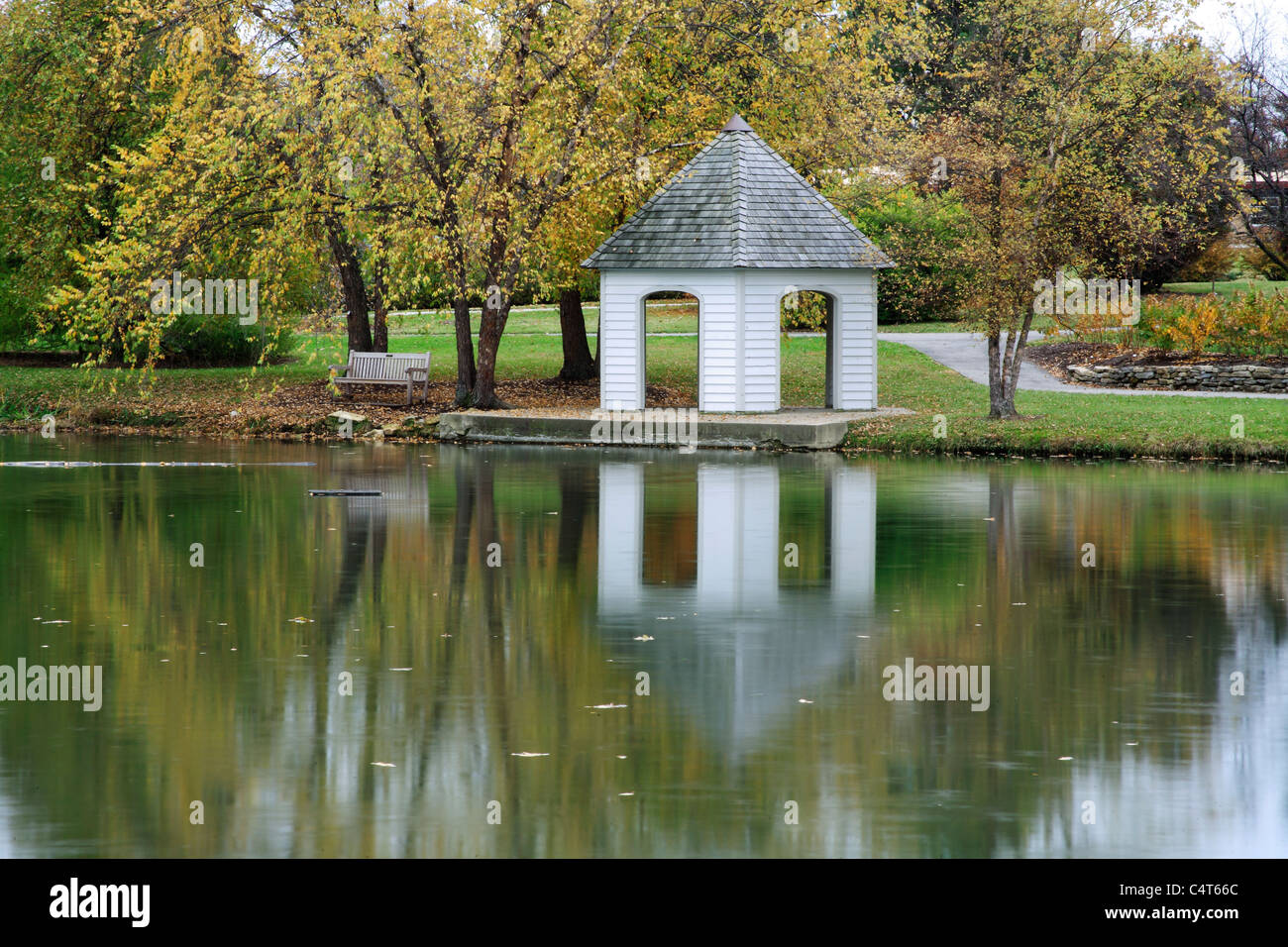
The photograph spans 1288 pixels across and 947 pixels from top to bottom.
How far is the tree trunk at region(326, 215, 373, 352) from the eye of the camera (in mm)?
34906

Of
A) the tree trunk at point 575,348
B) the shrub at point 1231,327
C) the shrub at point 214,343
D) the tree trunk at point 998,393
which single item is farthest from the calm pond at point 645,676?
the shrub at point 214,343

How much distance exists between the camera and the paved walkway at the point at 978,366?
108 ft

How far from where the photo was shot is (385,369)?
33.5 m

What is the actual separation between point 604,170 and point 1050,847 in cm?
2494

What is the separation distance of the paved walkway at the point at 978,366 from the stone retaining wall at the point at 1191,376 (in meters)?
0.30

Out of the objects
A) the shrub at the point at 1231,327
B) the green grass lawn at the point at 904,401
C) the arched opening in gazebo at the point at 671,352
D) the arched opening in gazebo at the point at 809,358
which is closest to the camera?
the green grass lawn at the point at 904,401

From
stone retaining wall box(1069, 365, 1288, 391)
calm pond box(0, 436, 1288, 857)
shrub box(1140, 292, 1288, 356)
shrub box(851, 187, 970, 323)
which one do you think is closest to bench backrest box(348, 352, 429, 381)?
shrub box(851, 187, 970, 323)

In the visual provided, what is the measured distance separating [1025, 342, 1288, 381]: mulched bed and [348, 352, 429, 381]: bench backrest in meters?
14.6

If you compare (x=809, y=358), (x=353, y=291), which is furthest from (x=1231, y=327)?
(x=353, y=291)

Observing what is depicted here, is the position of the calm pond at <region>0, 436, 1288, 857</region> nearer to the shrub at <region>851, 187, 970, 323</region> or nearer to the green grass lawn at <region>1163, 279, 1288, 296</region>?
the shrub at <region>851, 187, 970, 323</region>

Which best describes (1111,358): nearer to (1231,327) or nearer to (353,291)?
(1231,327)

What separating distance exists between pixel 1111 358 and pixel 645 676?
2933 cm

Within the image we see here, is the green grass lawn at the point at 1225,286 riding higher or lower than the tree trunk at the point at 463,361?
higher

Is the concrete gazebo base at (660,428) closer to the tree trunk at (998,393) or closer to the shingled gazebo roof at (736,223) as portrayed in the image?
the tree trunk at (998,393)
